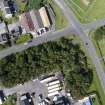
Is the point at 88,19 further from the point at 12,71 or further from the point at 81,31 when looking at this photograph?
the point at 12,71

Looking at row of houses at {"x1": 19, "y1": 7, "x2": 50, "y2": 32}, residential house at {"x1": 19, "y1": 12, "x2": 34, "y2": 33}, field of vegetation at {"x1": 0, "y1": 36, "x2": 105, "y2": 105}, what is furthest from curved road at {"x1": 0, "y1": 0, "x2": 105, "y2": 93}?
residential house at {"x1": 19, "y1": 12, "x2": 34, "y2": 33}

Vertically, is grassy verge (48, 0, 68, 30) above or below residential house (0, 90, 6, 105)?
above

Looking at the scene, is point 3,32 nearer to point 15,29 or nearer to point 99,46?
point 15,29

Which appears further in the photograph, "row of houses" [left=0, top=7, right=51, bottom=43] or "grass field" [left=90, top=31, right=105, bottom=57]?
"grass field" [left=90, top=31, right=105, bottom=57]

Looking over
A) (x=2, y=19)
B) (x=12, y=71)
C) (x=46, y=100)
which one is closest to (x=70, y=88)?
(x=46, y=100)

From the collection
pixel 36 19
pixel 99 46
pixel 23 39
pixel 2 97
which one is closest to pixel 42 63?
pixel 23 39

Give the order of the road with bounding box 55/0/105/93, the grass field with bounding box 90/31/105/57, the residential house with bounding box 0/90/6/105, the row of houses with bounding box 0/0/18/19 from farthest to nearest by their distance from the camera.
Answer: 1. the grass field with bounding box 90/31/105/57
2. the row of houses with bounding box 0/0/18/19
3. the road with bounding box 55/0/105/93
4. the residential house with bounding box 0/90/6/105

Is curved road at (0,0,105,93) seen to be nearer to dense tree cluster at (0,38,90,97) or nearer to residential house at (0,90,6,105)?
dense tree cluster at (0,38,90,97)
